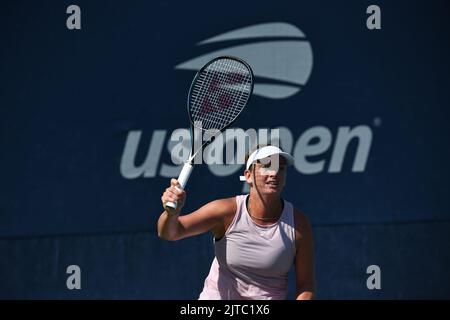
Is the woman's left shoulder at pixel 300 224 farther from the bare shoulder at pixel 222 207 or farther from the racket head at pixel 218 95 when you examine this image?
the racket head at pixel 218 95

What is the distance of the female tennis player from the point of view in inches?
174

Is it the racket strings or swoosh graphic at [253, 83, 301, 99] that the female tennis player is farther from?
swoosh graphic at [253, 83, 301, 99]

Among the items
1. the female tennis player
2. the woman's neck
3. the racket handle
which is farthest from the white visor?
the racket handle

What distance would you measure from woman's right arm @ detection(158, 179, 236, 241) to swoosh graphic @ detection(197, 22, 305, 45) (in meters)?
1.90

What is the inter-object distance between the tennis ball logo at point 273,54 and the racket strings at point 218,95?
988 mm

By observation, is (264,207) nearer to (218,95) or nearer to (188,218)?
(188,218)

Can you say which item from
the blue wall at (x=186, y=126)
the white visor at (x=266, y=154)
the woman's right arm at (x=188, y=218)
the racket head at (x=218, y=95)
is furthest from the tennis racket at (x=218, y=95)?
the blue wall at (x=186, y=126)

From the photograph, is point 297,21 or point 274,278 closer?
point 274,278

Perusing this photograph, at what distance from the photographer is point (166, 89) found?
6156 mm

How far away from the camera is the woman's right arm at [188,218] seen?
13.8 ft
